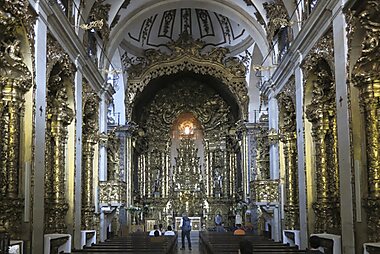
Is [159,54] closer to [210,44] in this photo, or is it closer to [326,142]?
[210,44]

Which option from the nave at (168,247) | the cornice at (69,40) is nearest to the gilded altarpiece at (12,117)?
the cornice at (69,40)

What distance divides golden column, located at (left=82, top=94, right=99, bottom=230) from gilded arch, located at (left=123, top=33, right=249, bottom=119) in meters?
6.32

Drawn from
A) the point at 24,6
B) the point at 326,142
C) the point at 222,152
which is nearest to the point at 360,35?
the point at 326,142

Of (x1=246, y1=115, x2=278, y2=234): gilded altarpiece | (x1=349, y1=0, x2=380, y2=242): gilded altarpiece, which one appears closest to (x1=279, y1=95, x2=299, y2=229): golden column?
(x1=246, y1=115, x2=278, y2=234): gilded altarpiece

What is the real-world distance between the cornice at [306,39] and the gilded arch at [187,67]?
226 inches

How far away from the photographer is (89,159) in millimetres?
17578

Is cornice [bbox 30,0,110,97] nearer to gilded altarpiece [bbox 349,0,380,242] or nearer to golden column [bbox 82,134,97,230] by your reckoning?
golden column [bbox 82,134,97,230]

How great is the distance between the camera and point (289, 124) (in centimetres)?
1766

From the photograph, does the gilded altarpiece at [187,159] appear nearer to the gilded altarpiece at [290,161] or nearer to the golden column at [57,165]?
the gilded altarpiece at [290,161]

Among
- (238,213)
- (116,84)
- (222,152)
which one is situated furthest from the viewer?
(222,152)

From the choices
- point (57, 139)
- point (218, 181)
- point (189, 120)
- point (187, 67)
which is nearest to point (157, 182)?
point (218, 181)

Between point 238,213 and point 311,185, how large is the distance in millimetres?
12474

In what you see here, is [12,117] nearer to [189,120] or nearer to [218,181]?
[218,181]

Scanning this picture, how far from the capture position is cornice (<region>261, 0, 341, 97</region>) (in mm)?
11923
